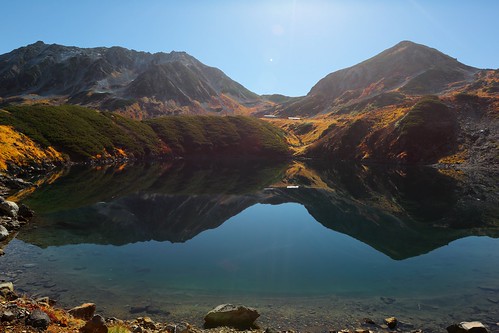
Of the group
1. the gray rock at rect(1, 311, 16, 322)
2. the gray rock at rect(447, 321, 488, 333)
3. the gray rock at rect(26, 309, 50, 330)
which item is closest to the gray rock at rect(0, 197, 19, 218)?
the gray rock at rect(1, 311, 16, 322)

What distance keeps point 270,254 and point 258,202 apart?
103ft

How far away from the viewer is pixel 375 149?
144375 mm

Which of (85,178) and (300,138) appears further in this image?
(300,138)

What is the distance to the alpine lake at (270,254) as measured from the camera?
75.2 ft

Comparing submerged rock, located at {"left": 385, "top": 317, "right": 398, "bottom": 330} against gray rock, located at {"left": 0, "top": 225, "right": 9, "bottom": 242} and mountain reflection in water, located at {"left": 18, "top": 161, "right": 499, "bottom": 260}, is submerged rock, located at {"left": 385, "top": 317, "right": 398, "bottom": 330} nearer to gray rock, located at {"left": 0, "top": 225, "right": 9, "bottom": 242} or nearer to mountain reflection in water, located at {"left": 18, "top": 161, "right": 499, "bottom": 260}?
mountain reflection in water, located at {"left": 18, "top": 161, "right": 499, "bottom": 260}

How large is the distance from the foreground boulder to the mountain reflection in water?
2132 cm

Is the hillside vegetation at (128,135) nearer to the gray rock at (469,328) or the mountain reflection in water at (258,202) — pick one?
the mountain reflection in water at (258,202)

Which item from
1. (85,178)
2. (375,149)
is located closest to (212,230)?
(85,178)

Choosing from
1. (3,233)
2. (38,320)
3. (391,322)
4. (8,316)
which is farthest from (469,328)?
(3,233)

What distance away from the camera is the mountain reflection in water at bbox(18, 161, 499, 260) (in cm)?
4197

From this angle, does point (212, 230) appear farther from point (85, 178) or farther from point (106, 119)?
point (106, 119)

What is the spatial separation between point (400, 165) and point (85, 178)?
4411 inches

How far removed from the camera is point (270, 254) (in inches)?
1411

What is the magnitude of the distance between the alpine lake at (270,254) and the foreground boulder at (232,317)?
121 cm
